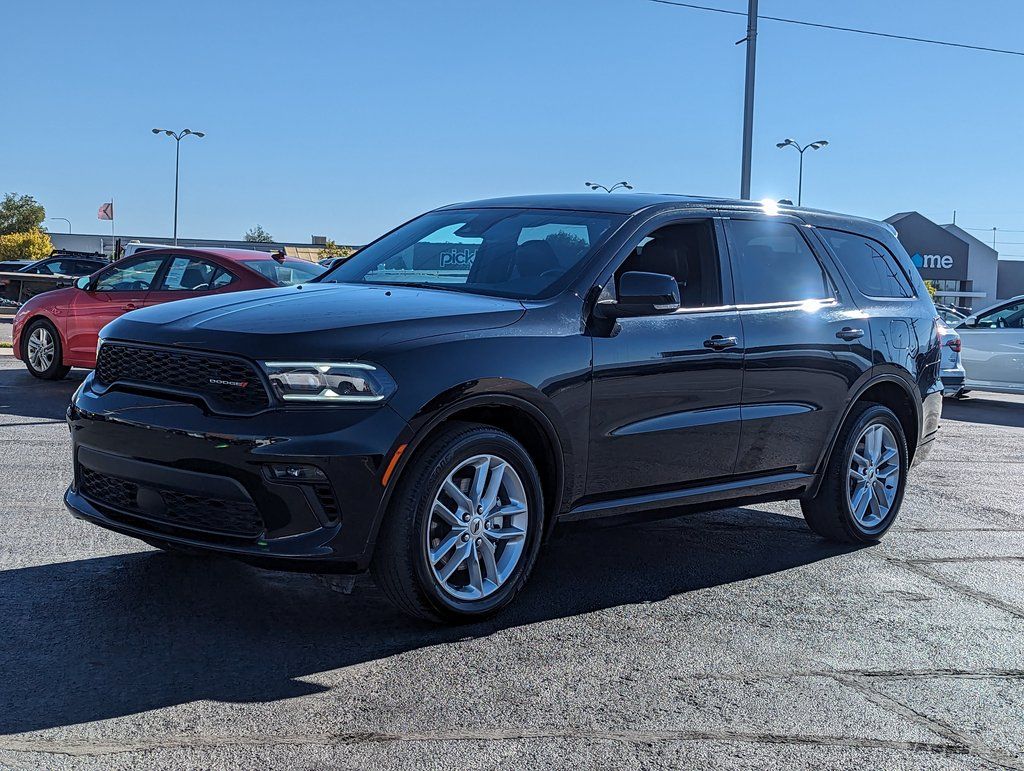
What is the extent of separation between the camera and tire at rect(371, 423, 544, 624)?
4.62 metres

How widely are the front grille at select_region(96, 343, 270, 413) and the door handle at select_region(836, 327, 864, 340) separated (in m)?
3.45

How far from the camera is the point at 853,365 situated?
6.68 metres

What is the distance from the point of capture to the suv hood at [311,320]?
4.53 metres

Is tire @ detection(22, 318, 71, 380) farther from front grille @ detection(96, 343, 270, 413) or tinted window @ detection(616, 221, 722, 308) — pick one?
tinted window @ detection(616, 221, 722, 308)

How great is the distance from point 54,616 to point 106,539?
53.4 inches

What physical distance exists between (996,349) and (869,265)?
10.2 meters

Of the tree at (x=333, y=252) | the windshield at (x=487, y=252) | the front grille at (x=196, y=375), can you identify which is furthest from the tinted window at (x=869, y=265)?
the tree at (x=333, y=252)

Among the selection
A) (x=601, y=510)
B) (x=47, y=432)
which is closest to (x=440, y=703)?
(x=601, y=510)

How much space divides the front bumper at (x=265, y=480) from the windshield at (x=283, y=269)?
8134mm

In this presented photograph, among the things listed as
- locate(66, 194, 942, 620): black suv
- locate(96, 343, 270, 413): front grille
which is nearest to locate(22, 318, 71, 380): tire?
locate(66, 194, 942, 620): black suv

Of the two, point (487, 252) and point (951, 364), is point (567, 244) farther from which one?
point (951, 364)

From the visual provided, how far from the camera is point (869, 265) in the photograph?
7207 millimetres

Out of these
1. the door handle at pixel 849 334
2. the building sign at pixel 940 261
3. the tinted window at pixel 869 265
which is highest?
the building sign at pixel 940 261

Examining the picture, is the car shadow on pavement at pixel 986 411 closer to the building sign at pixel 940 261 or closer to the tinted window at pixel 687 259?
the tinted window at pixel 687 259
